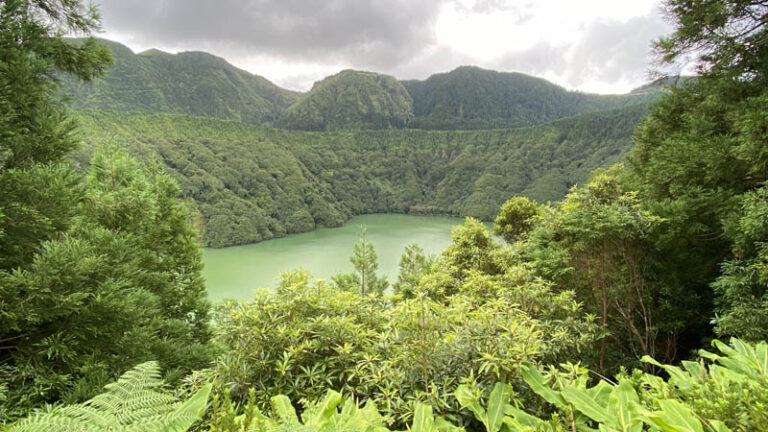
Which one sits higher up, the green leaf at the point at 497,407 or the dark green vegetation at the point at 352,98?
the dark green vegetation at the point at 352,98

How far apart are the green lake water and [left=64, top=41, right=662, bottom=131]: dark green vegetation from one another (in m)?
74.3

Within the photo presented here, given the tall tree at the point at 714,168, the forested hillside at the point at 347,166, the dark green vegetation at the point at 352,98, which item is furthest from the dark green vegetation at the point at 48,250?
the dark green vegetation at the point at 352,98

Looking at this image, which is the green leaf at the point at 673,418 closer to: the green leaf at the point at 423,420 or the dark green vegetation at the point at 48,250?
the green leaf at the point at 423,420

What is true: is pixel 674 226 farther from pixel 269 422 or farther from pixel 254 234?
pixel 254 234

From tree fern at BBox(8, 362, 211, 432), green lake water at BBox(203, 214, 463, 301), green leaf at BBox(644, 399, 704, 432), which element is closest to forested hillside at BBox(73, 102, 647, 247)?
green lake water at BBox(203, 214, 463, 301)

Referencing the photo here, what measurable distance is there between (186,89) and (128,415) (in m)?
140

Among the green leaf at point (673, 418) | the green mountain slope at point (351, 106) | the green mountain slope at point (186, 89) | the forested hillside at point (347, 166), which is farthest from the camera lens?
the green mountain slope at point (351, 106)

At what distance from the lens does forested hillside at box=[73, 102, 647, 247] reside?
4472 cm

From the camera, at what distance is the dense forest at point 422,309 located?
1.12 metres

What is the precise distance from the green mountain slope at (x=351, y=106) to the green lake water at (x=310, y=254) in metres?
70.5

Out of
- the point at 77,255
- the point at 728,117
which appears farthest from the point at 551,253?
the point at 77,255

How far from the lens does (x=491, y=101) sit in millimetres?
135250

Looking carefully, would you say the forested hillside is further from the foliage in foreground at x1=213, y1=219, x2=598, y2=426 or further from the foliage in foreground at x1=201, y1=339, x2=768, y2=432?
the foliage in foreground at x1=201, y1=339, x2=768, y2=432

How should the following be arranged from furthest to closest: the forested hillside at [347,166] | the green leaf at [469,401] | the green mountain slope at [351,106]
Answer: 1. the green mountain slope at [351,106]
2. the forested hillside at [347,166]
3. the green leaf at [469,401]
